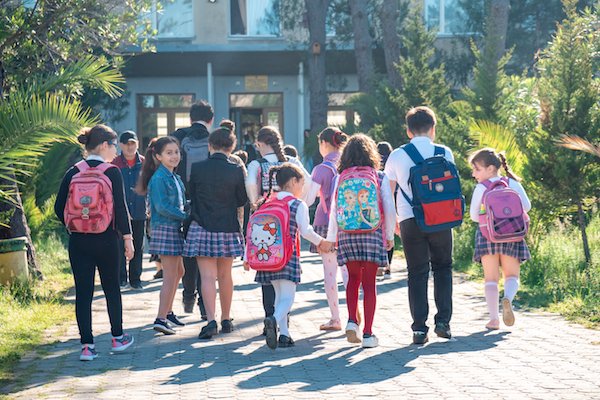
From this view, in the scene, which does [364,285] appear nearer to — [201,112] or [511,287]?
[511,287]

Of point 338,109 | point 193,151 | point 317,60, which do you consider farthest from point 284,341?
point 338,109

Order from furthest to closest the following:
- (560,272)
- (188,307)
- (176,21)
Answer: (176,21), (560,272), (188,307)

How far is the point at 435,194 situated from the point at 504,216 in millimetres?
1058

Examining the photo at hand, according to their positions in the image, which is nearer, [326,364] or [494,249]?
[326,364]

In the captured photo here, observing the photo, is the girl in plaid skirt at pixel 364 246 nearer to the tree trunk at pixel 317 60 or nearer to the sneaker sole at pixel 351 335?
A: the sneaker sole at pixel 351 335

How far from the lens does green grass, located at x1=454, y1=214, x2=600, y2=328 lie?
1101cm

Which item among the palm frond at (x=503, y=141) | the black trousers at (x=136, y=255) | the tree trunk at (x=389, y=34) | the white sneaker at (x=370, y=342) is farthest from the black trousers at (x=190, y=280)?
the tree trunk at (x=389, y=34)

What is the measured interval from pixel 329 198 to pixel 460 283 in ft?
11.9

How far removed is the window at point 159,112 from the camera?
3456cm

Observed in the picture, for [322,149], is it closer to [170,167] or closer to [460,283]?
[170,167]

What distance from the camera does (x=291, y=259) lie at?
923 centimetres

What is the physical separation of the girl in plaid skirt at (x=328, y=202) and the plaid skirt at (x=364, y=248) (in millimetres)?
749

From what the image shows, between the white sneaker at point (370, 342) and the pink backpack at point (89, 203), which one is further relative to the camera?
the white sneaker at point (370, 342)

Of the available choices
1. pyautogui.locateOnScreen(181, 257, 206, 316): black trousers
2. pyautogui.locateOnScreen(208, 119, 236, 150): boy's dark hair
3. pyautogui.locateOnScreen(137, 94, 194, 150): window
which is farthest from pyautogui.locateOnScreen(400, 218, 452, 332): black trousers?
pyautogui.locateOnScreen(137, 94, 194, 150): window
